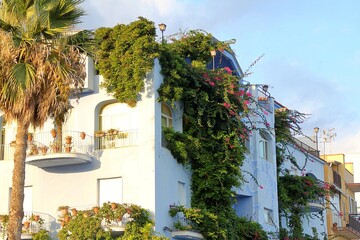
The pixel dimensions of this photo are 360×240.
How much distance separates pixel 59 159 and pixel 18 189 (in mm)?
7323

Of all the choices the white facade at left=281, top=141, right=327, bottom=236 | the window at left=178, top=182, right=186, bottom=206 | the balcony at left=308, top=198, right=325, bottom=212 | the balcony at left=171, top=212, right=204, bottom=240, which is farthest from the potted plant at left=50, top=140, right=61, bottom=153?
the balcony at left=308, top=198, right=325, bottom=212

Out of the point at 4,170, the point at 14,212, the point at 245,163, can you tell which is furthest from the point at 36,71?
the point at 245,163

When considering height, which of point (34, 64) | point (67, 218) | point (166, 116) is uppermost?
point (34, 64)

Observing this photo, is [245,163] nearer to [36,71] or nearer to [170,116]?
[170,116]

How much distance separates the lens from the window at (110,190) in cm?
3325

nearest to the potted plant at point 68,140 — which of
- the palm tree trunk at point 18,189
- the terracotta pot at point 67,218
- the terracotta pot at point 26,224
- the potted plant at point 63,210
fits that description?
the potted plant at point 63,210

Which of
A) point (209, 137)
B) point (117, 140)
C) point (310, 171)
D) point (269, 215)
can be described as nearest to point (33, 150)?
point (117, 140)

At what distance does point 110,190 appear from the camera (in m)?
33.5

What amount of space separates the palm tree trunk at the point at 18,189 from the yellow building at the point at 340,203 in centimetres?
2772

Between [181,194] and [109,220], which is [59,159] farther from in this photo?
[181,194]

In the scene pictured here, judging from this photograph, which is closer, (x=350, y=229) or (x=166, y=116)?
(x=166, y=116)

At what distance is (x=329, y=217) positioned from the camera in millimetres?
54625

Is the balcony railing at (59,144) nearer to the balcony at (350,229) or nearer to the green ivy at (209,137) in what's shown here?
the green ivy at (209,137)

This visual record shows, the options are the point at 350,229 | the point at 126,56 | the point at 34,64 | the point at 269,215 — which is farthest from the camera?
the point at 350,229
